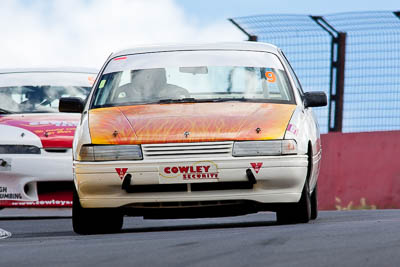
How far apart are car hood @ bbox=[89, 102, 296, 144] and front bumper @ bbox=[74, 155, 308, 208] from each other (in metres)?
0.16

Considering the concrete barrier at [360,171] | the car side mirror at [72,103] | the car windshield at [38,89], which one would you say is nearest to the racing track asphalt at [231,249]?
the car side mirror at [72,103]

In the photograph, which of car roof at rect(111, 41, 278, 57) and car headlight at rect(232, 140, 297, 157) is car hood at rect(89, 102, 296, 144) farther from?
car roof at rect(111, 41, 278, 57)

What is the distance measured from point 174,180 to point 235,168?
16.5 inches

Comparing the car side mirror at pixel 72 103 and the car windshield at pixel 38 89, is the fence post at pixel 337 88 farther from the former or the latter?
the car side mirror at pixel 72 103

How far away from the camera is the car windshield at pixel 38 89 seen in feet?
37.9

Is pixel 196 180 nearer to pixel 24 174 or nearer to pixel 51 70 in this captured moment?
pixel 24 174

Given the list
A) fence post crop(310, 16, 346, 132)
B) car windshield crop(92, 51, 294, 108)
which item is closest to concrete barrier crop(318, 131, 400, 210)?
fence post crop(310, 16, 346, 132)

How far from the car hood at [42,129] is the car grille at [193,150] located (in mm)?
3199

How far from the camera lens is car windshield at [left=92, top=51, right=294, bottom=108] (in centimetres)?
856

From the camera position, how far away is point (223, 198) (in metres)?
7.73

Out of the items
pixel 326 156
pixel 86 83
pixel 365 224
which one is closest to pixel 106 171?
pixel 365 224

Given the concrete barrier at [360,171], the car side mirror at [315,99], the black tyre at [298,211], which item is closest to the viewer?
the black tyre at [298,211]

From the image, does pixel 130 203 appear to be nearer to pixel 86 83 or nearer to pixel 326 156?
pixel 86 83

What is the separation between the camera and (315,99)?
8766mm
